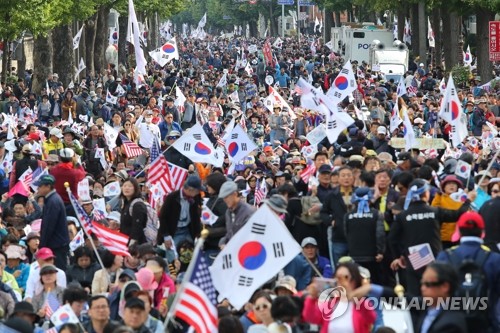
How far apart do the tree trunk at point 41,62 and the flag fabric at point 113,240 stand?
2851 cm

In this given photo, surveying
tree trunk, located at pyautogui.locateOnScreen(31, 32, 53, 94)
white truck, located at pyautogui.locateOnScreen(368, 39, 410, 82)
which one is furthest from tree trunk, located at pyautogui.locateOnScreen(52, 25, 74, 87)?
white truck, located at pyautogui.locateOnScreen(368, 39, 410, 82)

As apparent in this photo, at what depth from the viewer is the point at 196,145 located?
812 inches

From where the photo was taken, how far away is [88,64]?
57.4 m

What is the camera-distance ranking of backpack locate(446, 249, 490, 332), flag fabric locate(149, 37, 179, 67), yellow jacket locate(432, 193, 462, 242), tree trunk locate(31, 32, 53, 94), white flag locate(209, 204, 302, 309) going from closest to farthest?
backpack locate(446, 249, 490, 332), white flag locate(209, 204, 302, 309), yellow jacket locate(432, 193, 462, 242), flag fabric locate(149, 37, 179, 67), tree trunk locate(31, 32, 53, 94)

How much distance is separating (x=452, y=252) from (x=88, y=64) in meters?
46.7

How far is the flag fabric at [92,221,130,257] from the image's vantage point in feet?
48.4

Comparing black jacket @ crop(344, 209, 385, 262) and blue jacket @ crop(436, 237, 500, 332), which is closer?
blue jacket @ crop(436, 237, 500, 332)

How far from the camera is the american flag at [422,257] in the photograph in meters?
13.5

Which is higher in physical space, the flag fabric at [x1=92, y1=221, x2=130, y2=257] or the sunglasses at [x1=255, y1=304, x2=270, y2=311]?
the sunglasses at [x1=255, y1=304, x2=270, y2=311]

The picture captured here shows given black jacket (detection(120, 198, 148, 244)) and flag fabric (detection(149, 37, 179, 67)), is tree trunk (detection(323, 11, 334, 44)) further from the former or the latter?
black jacket (detection(120, 198, 148, 244))

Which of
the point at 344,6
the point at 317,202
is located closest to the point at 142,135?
the point at 317,202

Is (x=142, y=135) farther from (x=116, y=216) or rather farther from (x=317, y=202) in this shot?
(x=317, y=202)

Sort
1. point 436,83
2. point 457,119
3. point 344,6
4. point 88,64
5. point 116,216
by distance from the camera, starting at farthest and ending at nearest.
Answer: point 344,6 < point 88,64 < point 436,83 < point 457,119 < point 116,216

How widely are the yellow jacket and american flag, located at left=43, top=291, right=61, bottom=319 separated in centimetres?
356
